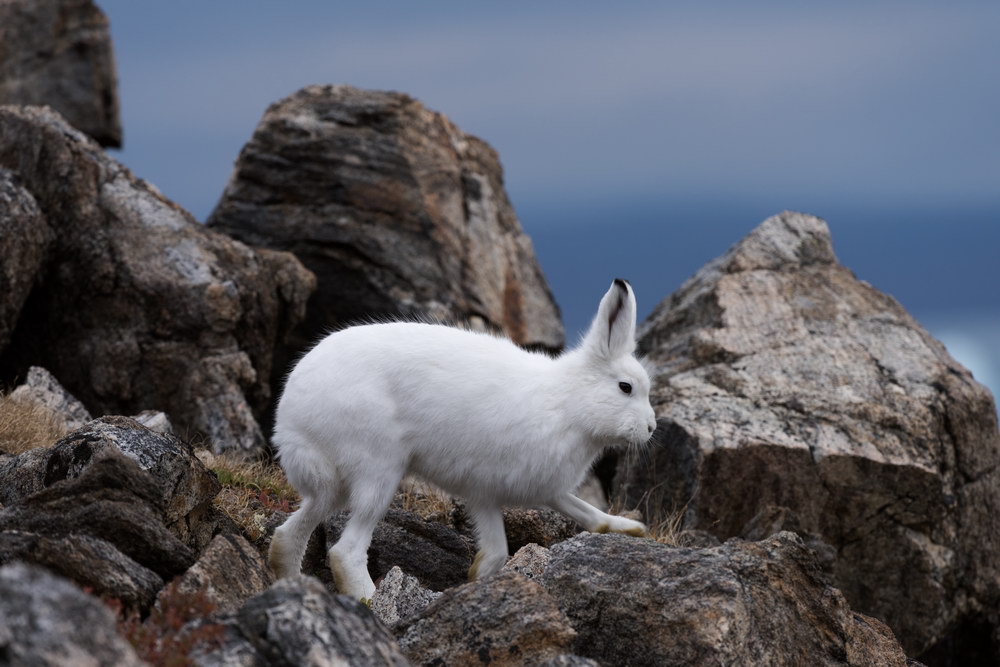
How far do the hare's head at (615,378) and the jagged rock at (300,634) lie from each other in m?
3.36

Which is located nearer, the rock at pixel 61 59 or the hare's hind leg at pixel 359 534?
the hare's hind leg at pixel 359 534

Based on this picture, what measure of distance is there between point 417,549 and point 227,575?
2487 millimetres

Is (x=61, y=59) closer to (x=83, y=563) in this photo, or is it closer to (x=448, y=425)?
(x=448, y=425)

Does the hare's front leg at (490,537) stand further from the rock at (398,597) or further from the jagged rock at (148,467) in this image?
the jagged rock at (148,467)

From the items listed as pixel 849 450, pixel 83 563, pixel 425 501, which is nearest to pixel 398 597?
pixel 83 563

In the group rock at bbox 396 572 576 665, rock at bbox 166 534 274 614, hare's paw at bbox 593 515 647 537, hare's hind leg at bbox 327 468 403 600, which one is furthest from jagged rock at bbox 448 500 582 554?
rock at bbox 396 572 576 665

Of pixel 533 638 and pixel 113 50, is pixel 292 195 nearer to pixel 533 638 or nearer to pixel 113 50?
pixel 533 638

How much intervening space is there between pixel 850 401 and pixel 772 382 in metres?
0.75

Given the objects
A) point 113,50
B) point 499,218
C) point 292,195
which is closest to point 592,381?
point 292,195

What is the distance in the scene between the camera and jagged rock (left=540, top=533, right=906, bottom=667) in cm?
625

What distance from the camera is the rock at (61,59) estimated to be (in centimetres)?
3228

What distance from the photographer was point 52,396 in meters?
11.5

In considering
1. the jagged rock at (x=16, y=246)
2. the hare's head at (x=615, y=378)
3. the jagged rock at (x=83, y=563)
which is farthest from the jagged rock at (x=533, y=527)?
the jagged rock at (x=16, y=246)

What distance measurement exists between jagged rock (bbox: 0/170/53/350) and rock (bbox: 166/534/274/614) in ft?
20.5
